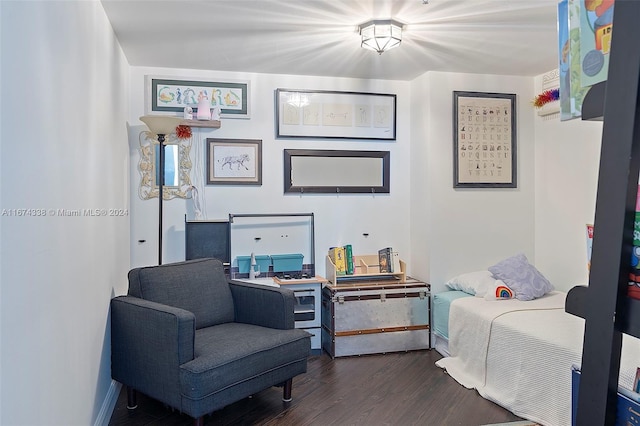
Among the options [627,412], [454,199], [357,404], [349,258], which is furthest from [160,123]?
[627,412]

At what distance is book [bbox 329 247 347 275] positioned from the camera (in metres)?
4.02

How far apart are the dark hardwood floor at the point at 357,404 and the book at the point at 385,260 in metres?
0.89

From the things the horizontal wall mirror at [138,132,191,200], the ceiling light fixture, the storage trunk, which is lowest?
the storage trunk

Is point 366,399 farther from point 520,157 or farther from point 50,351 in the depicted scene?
point 520,157

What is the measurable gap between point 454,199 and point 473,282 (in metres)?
0.74

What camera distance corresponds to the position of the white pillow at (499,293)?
11.4 ft

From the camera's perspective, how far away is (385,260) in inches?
163

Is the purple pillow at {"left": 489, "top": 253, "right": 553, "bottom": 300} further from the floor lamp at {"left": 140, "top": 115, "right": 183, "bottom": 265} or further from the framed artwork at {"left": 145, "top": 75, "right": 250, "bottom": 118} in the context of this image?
the floor lamp at {"left": 140, "top": 115, "right": 183, "bottom": 265}

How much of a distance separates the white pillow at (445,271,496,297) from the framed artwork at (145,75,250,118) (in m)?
2.23

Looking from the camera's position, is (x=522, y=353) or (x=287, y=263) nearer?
(x=522, y=353)

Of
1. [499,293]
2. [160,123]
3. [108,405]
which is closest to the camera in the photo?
[108,405]

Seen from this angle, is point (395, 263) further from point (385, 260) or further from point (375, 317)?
point (375, 317)

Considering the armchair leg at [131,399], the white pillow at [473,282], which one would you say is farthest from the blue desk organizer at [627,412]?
the white pillow at [473,282]

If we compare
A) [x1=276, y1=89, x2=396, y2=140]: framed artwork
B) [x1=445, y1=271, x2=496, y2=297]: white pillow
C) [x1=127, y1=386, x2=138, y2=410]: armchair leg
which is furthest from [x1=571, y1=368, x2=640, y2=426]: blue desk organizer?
[x1=276, y1=89, x2=396, y2=140]: framed artwork
